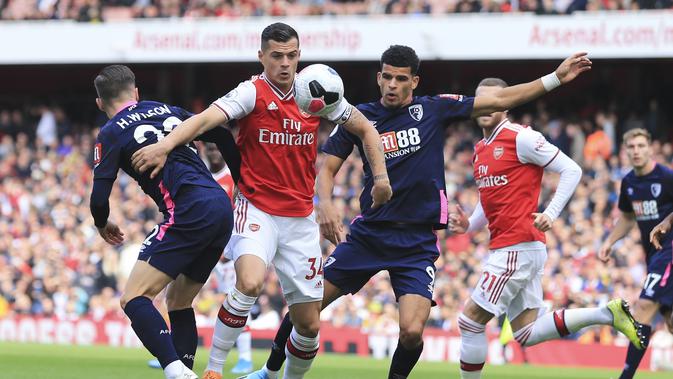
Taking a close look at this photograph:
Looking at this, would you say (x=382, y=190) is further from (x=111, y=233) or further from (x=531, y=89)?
(x=111, y=233)

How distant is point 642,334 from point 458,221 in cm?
189

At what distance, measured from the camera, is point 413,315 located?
8.85 meters

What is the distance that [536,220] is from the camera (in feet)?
30.6

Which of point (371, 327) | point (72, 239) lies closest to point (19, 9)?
point (72, 239)

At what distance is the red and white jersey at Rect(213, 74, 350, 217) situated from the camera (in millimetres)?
8727

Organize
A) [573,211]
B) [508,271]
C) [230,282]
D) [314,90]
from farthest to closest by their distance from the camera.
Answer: [573,211] < [230,282] < [508,271] < [314,90]

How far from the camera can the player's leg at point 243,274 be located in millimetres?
8430

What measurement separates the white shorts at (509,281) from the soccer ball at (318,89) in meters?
2.59

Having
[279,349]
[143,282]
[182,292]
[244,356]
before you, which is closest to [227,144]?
[182,292]

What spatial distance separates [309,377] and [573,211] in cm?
933

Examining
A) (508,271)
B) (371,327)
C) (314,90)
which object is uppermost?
(314,90)

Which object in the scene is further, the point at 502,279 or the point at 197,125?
the point at 502,279

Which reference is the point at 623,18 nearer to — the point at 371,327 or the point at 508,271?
the point at 371,327

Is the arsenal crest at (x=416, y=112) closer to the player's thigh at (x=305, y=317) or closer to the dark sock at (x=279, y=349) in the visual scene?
the player's thigh at (x=305, y=317)
